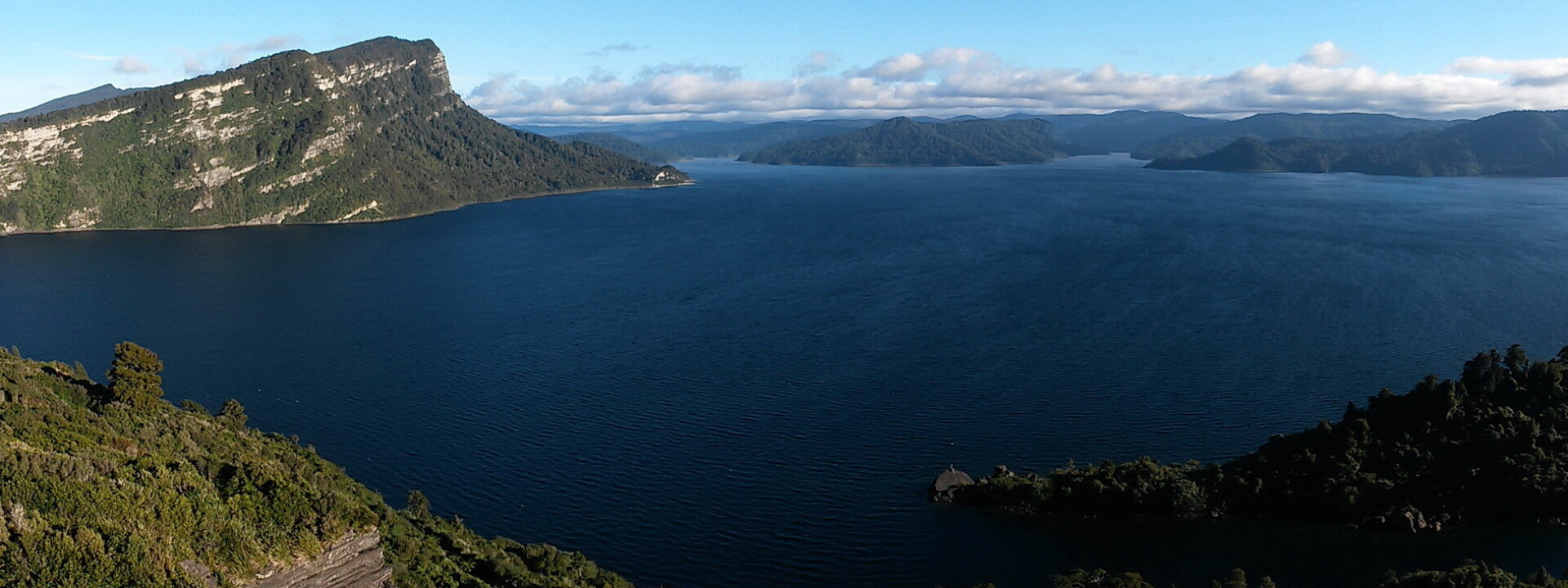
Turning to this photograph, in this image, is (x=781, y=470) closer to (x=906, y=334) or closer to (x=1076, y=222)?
(x=906, y=334)

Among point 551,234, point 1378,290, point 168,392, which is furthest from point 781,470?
point 551,234

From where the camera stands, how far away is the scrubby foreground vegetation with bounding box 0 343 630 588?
80.4ft

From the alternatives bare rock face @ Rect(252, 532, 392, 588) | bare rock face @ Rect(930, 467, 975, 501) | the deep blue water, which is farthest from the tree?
bare rock face @ Rect(930, 467, 975, 501)

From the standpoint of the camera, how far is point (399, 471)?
59.5 metres

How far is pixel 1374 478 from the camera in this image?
54.7 meters

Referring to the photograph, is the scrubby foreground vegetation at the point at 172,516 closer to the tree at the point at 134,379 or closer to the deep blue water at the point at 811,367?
the tree at the point at 134,379

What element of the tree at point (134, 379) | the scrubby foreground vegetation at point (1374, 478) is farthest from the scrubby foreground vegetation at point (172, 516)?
the scrubby foreground vegetation at point (1374, 478)

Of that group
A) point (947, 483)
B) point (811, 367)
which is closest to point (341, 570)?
point (947, 483)

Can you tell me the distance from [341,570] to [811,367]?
53.0 meters

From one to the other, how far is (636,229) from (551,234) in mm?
16232

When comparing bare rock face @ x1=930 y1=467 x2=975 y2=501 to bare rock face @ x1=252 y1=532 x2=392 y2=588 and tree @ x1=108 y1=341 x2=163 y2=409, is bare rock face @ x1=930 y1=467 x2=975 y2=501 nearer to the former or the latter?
bare rock face @ x1=252 y1=532 x2=392 y2=588

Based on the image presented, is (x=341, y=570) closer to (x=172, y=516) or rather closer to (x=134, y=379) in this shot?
(x=172, y=516)

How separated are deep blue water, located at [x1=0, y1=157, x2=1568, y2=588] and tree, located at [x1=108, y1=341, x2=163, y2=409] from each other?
498 inches

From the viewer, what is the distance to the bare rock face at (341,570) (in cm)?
2723
